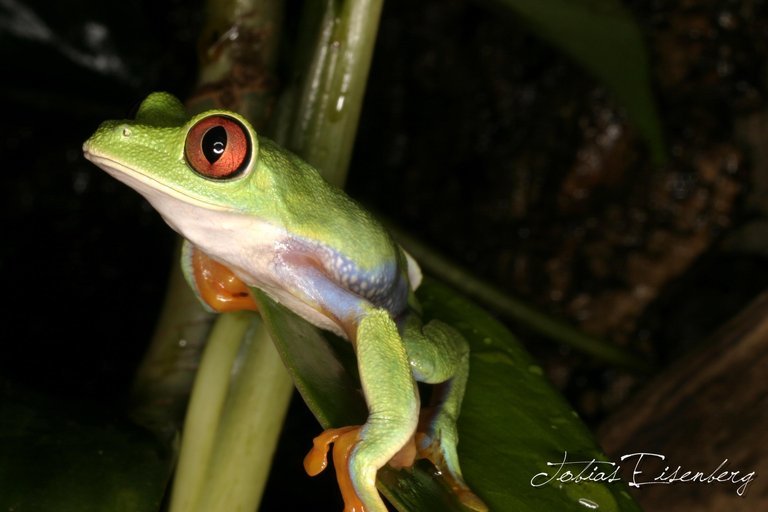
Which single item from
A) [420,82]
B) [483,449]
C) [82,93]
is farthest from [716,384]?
[82,93]

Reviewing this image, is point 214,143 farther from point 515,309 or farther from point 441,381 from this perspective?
point 515,309

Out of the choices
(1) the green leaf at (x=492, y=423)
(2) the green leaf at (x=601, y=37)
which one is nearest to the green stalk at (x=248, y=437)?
(1) the green leaf at (x=492, y=423)

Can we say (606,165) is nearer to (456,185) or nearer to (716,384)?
(456,185)

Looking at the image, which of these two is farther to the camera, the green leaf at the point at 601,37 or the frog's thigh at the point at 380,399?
the green leaf at the point at 601,37

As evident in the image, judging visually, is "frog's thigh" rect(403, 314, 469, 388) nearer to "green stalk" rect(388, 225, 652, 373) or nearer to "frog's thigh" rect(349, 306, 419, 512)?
"frog's thigh" rect(349, 306, 419, 512)

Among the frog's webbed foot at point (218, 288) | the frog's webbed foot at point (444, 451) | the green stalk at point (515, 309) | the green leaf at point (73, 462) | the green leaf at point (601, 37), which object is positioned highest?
the green leaf at point (601, 37)

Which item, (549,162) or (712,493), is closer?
(712,493)

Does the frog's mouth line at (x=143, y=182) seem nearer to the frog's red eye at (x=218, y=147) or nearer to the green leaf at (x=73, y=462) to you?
the frog's red eye at (x=218, y=147)
